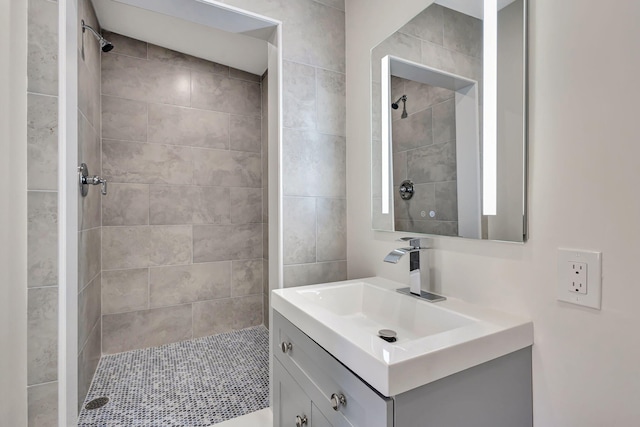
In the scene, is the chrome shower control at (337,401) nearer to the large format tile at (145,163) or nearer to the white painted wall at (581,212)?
the white painted wall at (581,212)

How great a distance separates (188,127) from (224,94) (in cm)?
Result: 44

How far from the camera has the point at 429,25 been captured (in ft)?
3.84

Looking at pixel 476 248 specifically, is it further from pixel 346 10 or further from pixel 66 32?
pixel 66 32

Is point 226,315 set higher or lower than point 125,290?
lower

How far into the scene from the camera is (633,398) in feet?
2.18

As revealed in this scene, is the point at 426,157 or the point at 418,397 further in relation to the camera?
the point at 426,157

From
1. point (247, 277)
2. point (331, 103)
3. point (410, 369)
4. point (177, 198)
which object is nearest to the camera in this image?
point (410, 369)

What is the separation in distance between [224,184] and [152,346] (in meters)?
1.39

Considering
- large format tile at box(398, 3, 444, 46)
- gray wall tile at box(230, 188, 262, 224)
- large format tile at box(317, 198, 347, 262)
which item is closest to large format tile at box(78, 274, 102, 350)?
gray wall tile at box(230, 188, 262, 224)

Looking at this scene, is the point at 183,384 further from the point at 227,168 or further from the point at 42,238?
the point at 227,168

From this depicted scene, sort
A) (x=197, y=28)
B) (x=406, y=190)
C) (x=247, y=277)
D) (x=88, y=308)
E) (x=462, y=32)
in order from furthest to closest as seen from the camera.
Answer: (x=247, y=277) < (x=197, y=28) < (x=88, y=308) < (x=406, y=190) < (x=462, y=32)

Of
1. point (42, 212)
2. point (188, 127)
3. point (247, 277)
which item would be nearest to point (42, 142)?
point (42, 212)

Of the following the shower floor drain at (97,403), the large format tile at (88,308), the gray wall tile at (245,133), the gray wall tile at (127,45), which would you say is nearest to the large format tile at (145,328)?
the large format tile at (88,308)

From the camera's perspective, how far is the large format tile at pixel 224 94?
2490mm
